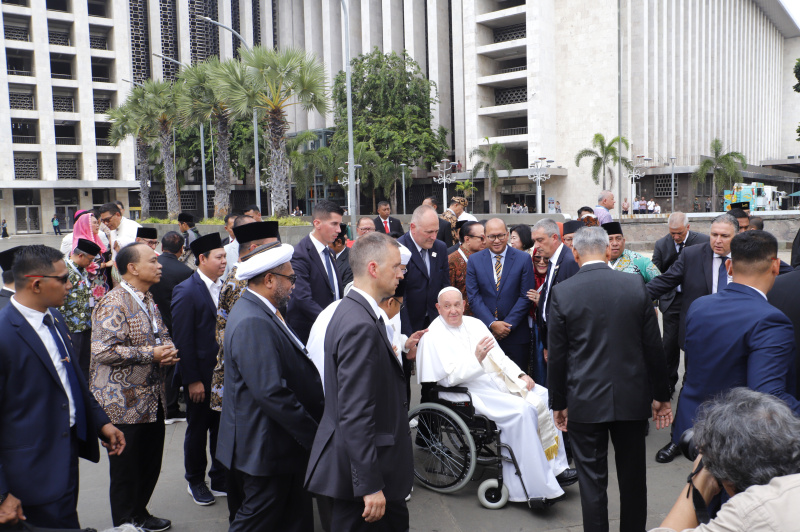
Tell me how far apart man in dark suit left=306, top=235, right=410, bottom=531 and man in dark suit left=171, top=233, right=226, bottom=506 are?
83.2 inches

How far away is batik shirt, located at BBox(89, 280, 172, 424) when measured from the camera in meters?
3.91

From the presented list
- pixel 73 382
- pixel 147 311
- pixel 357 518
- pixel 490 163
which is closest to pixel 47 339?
pixel 73 382

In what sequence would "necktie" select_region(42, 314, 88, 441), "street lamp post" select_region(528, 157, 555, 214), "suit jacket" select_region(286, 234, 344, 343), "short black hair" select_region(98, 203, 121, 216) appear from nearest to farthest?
"necktie" select_region(42, 314, 88, 441)
"suit jacket" select_region(286, 234, 344, 343)
"short black hair" select_region(98, 203, 121, 216)
"street lamp post" select_region(528, 157, 555, 214)

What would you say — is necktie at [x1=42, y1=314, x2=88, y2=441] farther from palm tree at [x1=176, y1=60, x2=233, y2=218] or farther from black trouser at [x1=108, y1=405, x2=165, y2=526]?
palm tree at [x1=176, y1=60, x2=233, y2=218]

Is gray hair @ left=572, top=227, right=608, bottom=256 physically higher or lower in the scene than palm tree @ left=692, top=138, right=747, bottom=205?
lower

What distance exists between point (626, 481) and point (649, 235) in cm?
2259

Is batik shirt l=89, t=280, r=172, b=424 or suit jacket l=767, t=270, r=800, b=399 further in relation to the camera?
batik shirt l=89, t=280, r=172, b=424

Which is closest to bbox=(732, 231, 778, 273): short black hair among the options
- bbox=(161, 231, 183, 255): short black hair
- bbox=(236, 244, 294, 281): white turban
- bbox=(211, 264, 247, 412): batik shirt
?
bbox=(236, 244, 294, 281): white turban

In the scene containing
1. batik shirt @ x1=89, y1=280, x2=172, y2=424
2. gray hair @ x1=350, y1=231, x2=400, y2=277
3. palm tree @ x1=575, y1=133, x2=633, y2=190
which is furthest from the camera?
palm tree @ x1=575, y1=133, x2=633, y2=190

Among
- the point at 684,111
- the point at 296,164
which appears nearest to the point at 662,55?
the point at 684,111

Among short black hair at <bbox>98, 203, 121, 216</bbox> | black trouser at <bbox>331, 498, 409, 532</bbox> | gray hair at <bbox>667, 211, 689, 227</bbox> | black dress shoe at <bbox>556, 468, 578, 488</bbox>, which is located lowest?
black dress shoe at <bbox>556, 468, 578, 488</bbox>

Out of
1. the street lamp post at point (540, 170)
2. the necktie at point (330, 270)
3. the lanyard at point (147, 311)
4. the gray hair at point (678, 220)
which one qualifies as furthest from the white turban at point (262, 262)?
the street lamp post at point (540, 170)

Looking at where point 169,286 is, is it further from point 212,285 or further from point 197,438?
point 197,438

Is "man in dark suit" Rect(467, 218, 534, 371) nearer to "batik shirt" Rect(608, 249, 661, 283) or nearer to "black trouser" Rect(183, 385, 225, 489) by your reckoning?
"batik shirt" Rect(608, 249, 661, 283)
